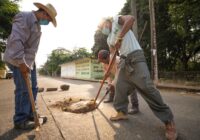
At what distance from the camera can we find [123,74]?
343 centimetres

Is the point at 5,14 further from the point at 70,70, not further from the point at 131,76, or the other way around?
the point at 131,76

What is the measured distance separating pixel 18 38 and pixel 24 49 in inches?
11.3

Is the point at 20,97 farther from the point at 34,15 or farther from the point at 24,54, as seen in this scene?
the point at 34,15

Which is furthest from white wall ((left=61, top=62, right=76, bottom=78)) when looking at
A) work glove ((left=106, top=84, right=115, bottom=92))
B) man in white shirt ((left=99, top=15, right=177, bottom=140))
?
man in white shirt ((left=99, top=15, right=177, bottom=140))

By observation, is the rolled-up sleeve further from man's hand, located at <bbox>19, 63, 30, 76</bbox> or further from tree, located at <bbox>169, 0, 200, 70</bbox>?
tree, located at <bbox>169, 0, 200, 70</bbox>

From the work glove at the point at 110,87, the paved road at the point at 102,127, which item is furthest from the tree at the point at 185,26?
the paved road at the point at 102,127

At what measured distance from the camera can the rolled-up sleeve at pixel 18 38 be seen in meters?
3.16

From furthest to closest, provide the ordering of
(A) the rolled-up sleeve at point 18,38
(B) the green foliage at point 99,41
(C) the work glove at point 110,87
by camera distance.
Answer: (B) the green foliage at point 99,41 < (C) the work glove at point 110,87 < (A) the rolled-up sleeve at point 18,38

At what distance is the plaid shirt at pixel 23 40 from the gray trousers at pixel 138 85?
1.32 m

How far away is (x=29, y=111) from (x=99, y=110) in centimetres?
145

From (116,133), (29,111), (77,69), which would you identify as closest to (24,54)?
(29,111)

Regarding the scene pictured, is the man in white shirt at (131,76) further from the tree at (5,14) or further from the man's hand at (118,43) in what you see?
the tree at (5,14)

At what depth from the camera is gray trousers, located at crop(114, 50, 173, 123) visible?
2.96m

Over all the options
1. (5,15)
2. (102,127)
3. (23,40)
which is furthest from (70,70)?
(102,127)
